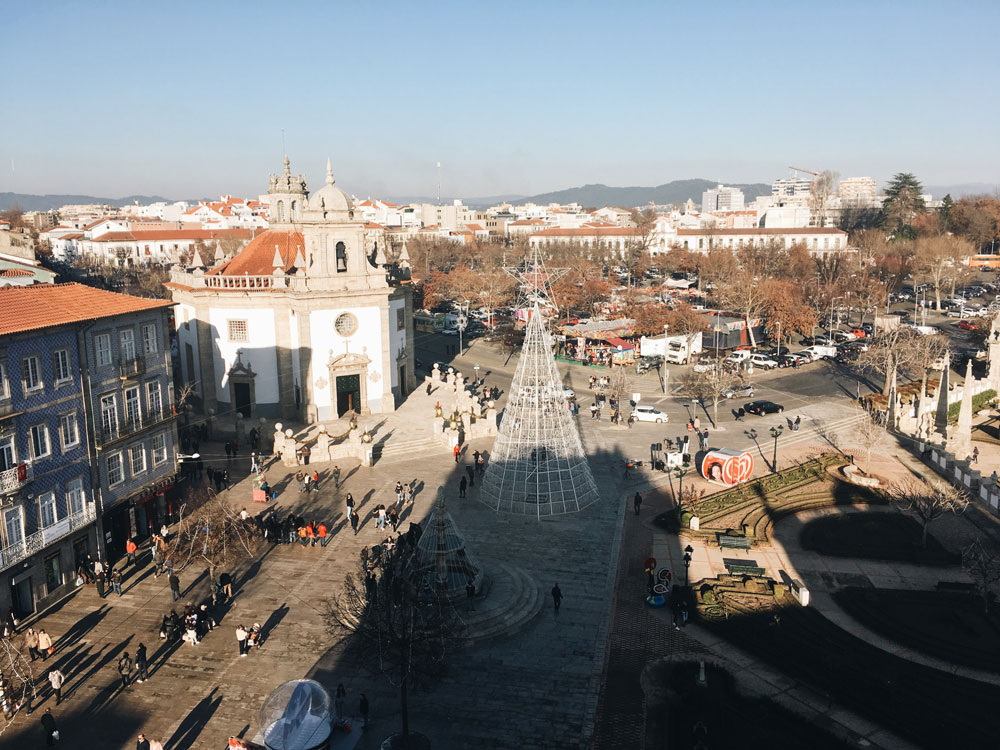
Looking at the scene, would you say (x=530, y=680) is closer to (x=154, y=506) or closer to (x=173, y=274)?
(x=154, y=506)

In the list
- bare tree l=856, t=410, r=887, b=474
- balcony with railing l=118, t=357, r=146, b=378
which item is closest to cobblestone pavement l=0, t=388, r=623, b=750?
balcony with railing l=118, t=357, r=146, b=378

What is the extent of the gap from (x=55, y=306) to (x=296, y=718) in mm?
17210

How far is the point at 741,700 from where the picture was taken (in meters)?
20.0

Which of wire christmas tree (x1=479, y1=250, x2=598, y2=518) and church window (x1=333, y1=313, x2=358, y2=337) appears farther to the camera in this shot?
church window (x1=333, y1=313, x2=358, y2=337)

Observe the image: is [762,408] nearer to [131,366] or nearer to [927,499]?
[927,499]

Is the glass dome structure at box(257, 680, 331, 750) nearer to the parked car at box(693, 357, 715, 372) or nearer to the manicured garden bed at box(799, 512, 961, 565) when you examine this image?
the manicured garden bed at box(799, 512, 961, 565)

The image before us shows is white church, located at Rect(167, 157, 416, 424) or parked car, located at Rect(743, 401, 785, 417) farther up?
white church, located at Rect(167, 157, 416, 424)

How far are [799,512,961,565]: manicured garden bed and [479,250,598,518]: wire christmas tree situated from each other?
31.4ft

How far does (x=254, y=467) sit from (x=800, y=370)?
148 feet

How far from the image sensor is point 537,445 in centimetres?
3192

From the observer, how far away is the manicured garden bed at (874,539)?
1136 inches

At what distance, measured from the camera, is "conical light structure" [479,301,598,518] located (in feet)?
105

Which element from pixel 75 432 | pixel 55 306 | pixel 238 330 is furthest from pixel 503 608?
pixel 238 330

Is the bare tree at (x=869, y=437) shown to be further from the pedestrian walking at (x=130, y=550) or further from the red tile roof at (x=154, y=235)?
the red tile roof at (x=154, y=235)
